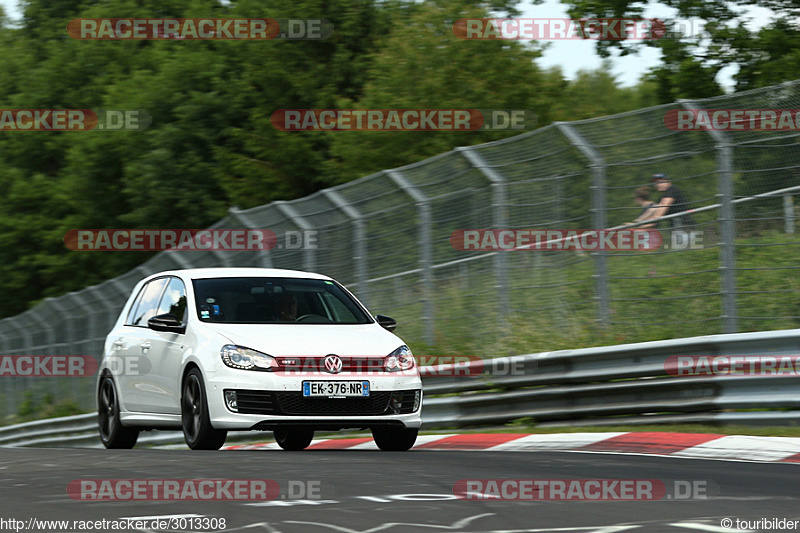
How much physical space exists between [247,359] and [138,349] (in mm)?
2102

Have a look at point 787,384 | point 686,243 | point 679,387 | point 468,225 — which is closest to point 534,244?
point 468,225

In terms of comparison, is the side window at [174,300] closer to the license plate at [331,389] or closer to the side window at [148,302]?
the side window at [148,302]

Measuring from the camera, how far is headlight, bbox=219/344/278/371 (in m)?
9.84

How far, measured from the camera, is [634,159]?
12.1 meters

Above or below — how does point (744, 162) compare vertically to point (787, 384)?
above

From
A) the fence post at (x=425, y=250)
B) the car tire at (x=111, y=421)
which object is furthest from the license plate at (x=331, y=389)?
the fence post at (x=425, y=250)

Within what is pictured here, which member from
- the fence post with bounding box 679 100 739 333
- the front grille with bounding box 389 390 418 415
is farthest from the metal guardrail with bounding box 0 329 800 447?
the front grille with bounding box 389 390 418 415

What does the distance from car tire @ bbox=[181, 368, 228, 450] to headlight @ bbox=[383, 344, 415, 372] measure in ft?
4.35

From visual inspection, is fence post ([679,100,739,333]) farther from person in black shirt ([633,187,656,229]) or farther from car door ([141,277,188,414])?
car door ([141,277,188,414])

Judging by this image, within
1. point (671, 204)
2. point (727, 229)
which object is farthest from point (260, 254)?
point (727, 229)

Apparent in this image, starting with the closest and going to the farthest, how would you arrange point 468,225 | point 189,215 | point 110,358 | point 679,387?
point 679,387, point 110,358, point 468,225, point 189,215

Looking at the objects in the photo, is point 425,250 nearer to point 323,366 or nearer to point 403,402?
point 403,402

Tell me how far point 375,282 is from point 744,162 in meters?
5.73

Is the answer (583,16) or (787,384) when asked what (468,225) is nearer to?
(787,384)
